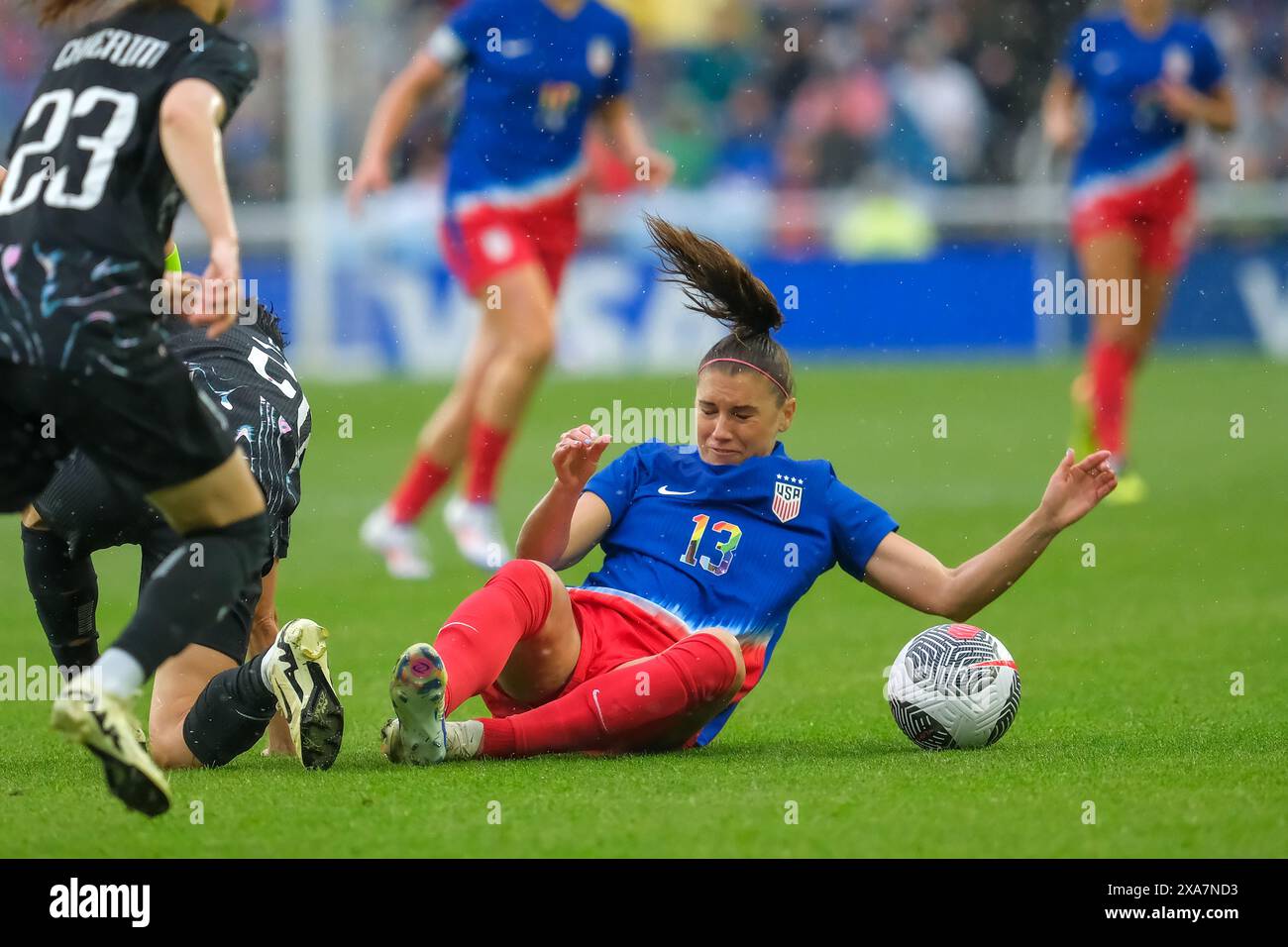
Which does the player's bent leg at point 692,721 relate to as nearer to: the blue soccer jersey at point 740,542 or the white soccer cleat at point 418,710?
the blue soccer jersey at point 740,542

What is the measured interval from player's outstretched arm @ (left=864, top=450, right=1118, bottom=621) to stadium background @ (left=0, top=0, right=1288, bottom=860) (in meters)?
0.42

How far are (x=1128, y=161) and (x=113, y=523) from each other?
8543 millimetres

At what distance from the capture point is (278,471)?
17.0 ft

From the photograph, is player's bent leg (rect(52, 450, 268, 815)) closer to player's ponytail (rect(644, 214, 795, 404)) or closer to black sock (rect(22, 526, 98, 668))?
black sock (rect(22, 526, 98, 668))

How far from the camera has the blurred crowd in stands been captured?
20250 mm

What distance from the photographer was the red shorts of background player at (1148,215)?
1188 centimetres

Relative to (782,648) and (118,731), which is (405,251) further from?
(118,731)

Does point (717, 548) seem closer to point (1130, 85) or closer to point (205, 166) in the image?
point (205, 166)

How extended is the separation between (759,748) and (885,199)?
15.8m

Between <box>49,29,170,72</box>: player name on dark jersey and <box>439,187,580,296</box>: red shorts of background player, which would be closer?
<box>49,29,170,72</box>: player name on dark jersey

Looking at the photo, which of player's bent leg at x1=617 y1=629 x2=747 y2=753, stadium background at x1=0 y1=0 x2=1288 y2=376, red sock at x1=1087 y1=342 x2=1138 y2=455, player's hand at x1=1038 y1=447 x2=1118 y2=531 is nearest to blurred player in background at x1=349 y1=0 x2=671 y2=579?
red sock at x1=1087 y1=342 x2=1138 y2=455

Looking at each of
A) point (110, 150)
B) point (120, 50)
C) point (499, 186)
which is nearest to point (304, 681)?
point (110, 150)

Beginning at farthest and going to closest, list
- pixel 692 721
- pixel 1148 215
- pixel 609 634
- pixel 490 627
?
1. pixel 1148 215
2. pixel 609 634
3. pixel 692 721
4. pixel 490 627

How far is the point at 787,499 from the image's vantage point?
17.2 ft
